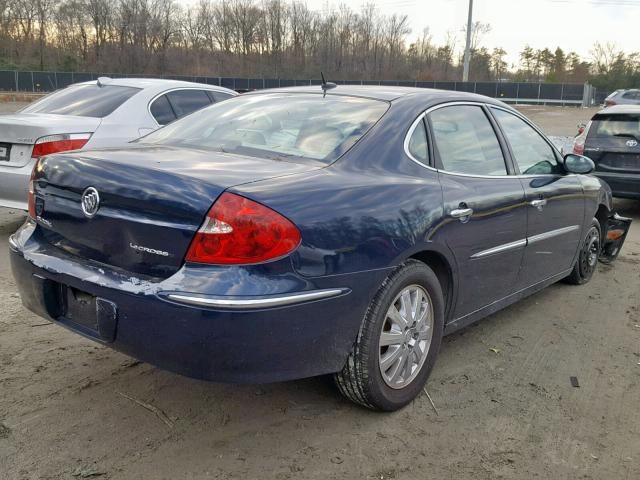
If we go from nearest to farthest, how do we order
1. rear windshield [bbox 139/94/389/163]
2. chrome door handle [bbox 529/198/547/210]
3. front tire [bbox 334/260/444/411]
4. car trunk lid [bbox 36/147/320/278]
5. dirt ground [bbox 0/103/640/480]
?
car trunk lid [bbox 36/147/320/278] → dirt ground [bbox 0/103/640/480] → front tire [bbox 334/260/444/411] → rear windshield [bbox 139/94/389/163] → chrome door handle [bbox 529/198/547/210]

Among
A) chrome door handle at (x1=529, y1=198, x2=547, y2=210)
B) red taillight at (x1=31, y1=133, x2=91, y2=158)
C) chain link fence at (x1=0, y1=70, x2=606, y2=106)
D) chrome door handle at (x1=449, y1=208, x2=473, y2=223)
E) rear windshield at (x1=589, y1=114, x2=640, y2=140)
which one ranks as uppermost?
chain link fence at (x1=0, y1=70, x2=606, y2=106)

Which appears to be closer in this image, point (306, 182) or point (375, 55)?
point (306, 182)

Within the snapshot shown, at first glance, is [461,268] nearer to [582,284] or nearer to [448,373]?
[448,373]

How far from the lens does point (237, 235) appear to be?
2.31 meters

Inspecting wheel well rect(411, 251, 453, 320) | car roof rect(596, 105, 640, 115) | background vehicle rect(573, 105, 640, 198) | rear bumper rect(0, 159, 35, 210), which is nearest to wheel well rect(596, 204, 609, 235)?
wheel well rect(411, 251, 453, 320)

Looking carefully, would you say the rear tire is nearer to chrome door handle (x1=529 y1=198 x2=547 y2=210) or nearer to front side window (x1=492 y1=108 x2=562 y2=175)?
front side window (x1=492 y1=108 x2=562 y2=175)

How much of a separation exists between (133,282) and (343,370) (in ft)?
3.38

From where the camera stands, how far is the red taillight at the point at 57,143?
18.7ft

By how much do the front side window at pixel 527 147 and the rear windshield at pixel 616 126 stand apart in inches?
182

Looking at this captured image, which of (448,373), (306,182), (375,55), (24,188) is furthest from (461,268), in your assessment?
(375,55)

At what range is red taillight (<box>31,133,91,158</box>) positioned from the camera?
571 centimetres

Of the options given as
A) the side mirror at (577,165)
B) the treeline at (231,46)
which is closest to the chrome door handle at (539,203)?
the side mirror at (577,165)

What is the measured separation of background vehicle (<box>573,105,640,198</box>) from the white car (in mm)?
5227

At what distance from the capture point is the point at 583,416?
10.0 feet
